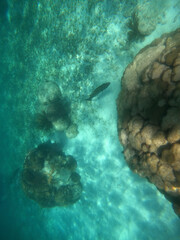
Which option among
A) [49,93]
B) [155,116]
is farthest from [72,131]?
[155,116]

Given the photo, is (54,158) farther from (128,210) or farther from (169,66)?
(169,66)

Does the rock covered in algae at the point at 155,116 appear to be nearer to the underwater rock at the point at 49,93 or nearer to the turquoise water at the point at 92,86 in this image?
the turquoise water at the point at 92,86

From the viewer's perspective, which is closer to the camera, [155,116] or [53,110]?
[155,116]

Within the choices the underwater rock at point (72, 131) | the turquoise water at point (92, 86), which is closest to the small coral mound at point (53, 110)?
the underwater rock at point (72, 131)

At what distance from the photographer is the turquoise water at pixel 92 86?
5.78m

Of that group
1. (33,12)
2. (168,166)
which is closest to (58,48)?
(33,12)

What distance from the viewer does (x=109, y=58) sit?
6.19 meters

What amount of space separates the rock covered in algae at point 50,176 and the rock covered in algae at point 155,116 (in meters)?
3.83

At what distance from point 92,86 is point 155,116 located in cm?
384

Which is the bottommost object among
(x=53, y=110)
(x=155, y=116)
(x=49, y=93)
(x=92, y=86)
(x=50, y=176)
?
(x=155, y=116)

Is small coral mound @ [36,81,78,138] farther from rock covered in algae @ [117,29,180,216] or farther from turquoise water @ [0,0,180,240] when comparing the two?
rock covered in algae @ [117,29,180,216]

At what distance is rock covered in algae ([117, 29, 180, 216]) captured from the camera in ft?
9.66

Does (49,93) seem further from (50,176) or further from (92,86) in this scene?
(50,176)

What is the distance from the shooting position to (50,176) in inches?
274
